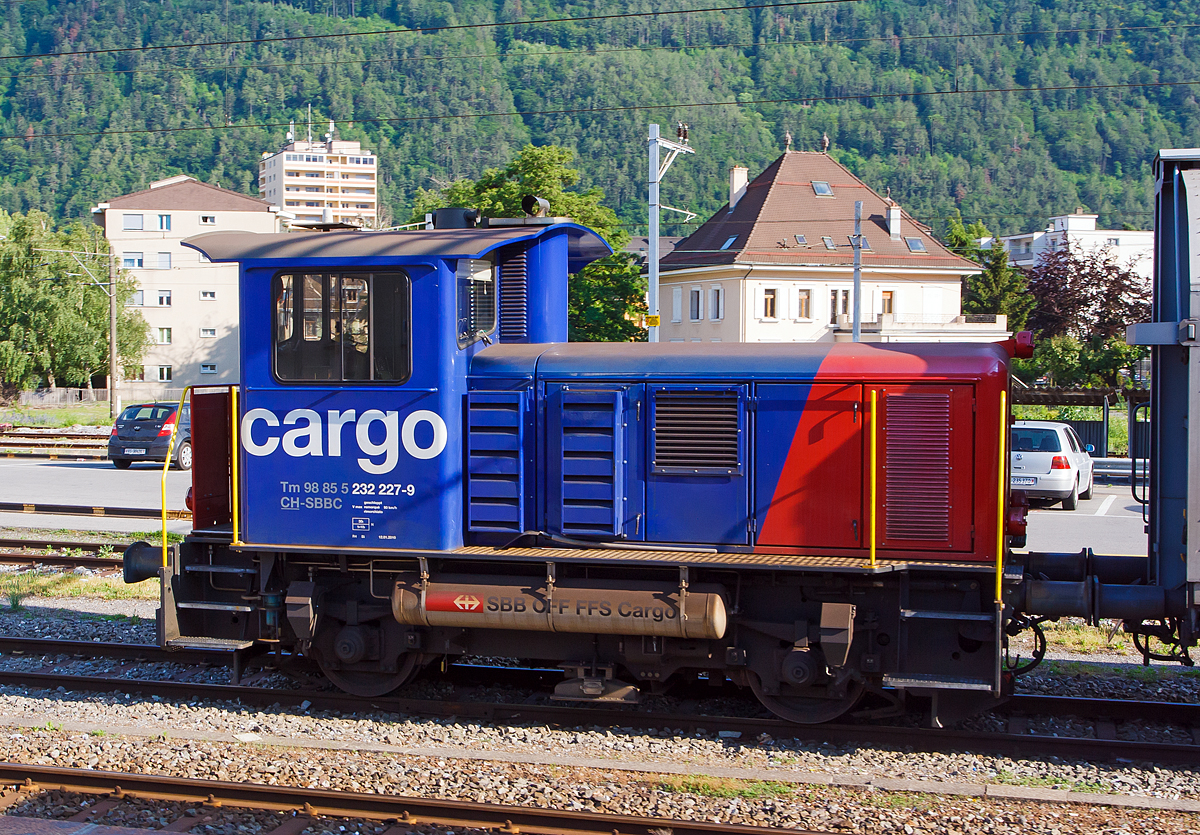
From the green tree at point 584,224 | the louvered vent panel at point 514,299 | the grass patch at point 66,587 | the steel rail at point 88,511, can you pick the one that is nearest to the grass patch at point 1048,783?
the louvered vent panel at point 514,299

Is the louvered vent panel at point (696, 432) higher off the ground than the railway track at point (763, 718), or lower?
higher

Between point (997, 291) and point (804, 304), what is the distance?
2334 centimetres

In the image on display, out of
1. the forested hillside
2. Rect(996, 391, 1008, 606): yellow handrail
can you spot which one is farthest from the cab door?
the forested hillside

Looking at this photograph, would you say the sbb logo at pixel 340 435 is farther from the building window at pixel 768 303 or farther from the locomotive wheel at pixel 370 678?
the building window at pixel 768 303

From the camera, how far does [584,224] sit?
1638 inches

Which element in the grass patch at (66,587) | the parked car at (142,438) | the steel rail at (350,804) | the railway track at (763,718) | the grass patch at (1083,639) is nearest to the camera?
the steel rail at (350,804)

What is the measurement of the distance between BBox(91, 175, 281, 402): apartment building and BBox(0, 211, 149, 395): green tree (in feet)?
20.0

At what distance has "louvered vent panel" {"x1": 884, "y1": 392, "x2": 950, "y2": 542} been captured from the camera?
268 inches

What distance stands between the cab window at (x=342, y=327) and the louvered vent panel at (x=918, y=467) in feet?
11.4

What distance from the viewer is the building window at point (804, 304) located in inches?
1844

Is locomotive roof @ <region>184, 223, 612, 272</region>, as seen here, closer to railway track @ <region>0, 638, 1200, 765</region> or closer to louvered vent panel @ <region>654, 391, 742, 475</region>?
louvered vent panel @ <region>654, 391, 742, 475</region>

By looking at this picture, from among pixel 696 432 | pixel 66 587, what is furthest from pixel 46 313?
pixel 696 432

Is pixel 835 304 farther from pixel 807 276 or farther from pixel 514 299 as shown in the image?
pixel 514 299

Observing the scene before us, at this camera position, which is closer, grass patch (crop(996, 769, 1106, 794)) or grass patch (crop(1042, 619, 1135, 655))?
grass patch (crop(996, 769, 1106, 794))
